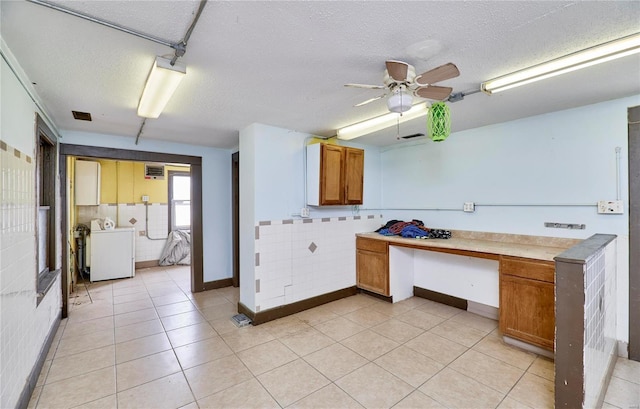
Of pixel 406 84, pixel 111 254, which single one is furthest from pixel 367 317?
pixel 111 254

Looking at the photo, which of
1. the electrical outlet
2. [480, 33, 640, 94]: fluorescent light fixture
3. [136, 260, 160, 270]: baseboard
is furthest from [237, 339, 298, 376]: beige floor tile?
[136, 260, 160, 270]: baseboard

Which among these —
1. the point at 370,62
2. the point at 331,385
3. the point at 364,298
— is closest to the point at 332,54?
the point at 370,62

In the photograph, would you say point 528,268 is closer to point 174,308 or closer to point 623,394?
point 623,394

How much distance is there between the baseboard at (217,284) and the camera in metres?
4.43

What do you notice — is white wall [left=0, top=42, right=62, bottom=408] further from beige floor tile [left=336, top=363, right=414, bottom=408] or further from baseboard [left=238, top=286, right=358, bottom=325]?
beige floor tile [left=336, top=363, right=414, bottom=408]

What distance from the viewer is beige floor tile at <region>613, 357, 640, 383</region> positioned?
7.17ft

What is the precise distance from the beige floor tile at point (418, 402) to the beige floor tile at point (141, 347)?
2.15 metres

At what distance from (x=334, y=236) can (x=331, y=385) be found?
2.07 m

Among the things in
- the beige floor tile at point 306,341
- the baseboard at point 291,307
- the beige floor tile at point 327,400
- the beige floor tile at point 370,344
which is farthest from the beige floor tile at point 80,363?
the beige floor tile at point 370,344

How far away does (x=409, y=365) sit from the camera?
2359 millimetres

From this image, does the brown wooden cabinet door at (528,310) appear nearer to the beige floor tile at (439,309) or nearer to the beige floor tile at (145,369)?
the beige floor tile at (439,309)

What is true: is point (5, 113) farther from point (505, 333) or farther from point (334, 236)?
point (505, 333)

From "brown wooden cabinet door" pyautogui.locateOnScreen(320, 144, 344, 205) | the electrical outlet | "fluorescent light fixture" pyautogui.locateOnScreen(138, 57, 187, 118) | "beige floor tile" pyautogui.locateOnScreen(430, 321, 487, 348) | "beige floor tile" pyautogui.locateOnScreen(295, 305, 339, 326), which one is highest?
"fluorescent light fixture" pyautogui.locateOnScreen(138, 57, 187, 118)

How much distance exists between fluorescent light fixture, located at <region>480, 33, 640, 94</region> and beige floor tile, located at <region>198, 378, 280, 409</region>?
9.30 feet
